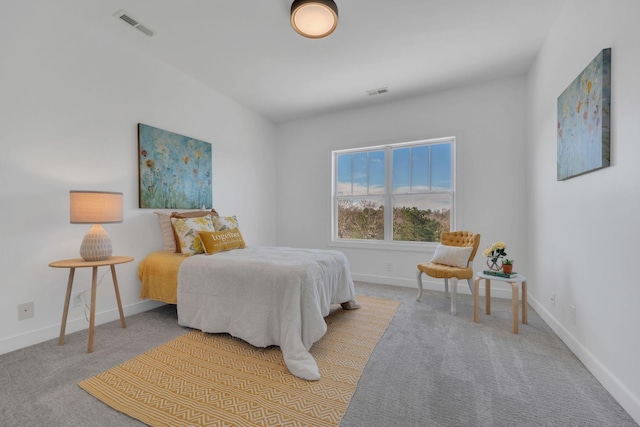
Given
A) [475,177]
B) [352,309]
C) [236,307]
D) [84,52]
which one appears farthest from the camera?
[475,177]

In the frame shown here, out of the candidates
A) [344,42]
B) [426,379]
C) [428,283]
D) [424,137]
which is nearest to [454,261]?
[428,283]

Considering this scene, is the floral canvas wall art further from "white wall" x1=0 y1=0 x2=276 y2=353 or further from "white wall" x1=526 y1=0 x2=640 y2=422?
"white wall" x1=526 y1=0 x2=640 y2=422

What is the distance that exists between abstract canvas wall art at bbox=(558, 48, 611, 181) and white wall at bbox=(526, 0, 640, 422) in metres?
0.04

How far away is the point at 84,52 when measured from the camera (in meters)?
2.53

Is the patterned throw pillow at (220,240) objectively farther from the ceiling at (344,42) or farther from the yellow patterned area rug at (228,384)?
the ceiling at (344,42)

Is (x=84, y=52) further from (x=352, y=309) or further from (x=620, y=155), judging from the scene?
(x=620, y=155)

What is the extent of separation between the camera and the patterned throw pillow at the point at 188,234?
2.80 meters

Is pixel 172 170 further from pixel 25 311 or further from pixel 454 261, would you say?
pixel 454 261

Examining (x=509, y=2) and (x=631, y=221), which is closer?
(x=631, y=221)

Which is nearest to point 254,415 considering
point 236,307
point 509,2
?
point 236,307

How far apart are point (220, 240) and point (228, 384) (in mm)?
1470

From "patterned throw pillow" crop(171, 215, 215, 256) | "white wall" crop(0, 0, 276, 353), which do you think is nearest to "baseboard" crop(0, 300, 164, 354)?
"white wall" crop(0, 0, 276, 353)

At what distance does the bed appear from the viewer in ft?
6.55

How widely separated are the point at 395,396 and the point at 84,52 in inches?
147
